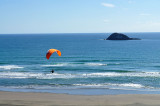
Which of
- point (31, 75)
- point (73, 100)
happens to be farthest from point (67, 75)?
point (73, 100)

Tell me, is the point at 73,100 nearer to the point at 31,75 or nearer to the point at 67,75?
the point at 67,75

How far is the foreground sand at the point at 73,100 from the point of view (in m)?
20.6

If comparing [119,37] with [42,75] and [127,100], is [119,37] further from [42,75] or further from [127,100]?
[127,100]

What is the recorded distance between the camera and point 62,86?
27.9m

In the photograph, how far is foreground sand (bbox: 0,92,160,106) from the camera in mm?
20647

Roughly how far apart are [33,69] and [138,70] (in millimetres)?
15890

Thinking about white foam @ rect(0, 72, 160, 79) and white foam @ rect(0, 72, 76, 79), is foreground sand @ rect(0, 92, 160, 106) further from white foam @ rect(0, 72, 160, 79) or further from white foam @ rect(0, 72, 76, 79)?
white foam @ rect(0, 72, 160, 79)

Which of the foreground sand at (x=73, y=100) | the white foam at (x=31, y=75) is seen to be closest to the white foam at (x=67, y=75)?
the white foam at (x=31, y=75)

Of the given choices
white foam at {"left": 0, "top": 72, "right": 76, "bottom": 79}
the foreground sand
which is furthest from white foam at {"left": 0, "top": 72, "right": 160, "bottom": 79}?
the foreground sand

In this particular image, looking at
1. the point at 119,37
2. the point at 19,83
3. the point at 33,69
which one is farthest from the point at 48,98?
the point at 119,37

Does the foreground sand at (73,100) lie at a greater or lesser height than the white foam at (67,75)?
lesser

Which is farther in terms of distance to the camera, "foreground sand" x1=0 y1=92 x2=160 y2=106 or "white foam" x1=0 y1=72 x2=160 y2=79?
"white foam" x1=0 y1=72 x2=160 y2=79

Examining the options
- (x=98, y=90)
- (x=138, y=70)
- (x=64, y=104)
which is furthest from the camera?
(x=138, y=70)

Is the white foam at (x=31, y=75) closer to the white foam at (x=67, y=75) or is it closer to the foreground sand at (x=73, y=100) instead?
the white foam at (x=67, y=75)
